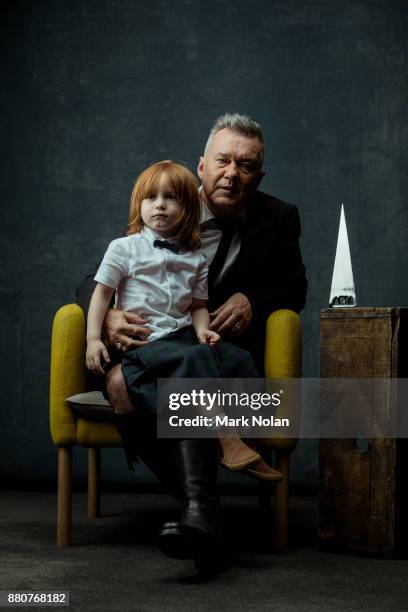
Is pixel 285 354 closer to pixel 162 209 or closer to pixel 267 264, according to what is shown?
pixel 267 264

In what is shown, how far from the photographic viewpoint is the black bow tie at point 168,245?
225 centimetres

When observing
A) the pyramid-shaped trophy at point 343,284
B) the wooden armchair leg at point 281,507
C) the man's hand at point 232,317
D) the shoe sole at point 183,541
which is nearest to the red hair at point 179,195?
the man's hand at point 232,317

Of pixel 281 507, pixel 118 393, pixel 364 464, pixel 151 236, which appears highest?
pixel 151 236

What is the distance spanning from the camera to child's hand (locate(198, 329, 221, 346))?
2.16 m

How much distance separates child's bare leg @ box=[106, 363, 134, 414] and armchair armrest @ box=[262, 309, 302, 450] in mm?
387

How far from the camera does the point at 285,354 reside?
7.38 feet

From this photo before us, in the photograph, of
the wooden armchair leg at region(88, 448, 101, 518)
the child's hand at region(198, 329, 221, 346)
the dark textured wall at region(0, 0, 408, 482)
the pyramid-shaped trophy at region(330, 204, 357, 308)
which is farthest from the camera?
the dark textured wall at region(0, 0, 408, 482)

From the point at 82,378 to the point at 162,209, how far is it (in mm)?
513

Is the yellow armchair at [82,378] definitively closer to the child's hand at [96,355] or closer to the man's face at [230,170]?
the child's hand at [96,355]

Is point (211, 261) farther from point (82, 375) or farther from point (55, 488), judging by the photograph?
point (55, 488)

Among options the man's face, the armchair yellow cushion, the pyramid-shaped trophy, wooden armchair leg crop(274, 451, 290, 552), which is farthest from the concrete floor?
the man's face

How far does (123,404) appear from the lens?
6.92ft

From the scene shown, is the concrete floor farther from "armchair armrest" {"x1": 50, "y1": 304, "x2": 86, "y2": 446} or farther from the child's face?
the child's face

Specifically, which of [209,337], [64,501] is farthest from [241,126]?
[64,501]
